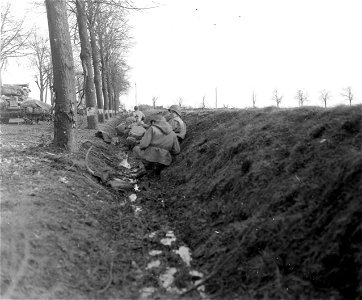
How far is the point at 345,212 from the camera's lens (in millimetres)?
3180

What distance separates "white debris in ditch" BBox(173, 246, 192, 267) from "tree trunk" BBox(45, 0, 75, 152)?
465cm

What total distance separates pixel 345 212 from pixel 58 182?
14.3 feet

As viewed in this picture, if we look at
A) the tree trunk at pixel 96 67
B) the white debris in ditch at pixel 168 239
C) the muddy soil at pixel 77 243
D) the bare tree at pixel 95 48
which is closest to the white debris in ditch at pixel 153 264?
the muddy soil at pixel 77 243

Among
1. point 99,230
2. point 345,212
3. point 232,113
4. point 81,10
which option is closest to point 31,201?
point 99,230

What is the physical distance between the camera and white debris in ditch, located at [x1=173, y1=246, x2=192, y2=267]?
14.0ft

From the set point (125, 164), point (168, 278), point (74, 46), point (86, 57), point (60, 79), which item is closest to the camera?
point (168, 278)

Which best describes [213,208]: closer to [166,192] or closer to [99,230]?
[99,230]

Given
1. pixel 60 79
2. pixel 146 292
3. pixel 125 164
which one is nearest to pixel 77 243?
pixel 146 292

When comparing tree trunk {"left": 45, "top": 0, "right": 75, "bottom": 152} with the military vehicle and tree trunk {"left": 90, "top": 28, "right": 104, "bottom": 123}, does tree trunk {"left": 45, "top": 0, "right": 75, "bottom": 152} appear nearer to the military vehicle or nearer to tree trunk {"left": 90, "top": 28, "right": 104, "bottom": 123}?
tree trunk {"left": 90, "top": 28, "right": 104, "bottom": 123}

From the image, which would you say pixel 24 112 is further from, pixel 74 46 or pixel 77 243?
pixel 77 243

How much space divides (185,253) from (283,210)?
4.56 ft

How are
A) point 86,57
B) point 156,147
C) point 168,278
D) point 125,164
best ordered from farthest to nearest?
point 86,57, point 125,164, point 156,147, point 168,278

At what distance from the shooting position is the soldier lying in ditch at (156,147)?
28.0 ft

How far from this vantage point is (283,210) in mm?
3891
